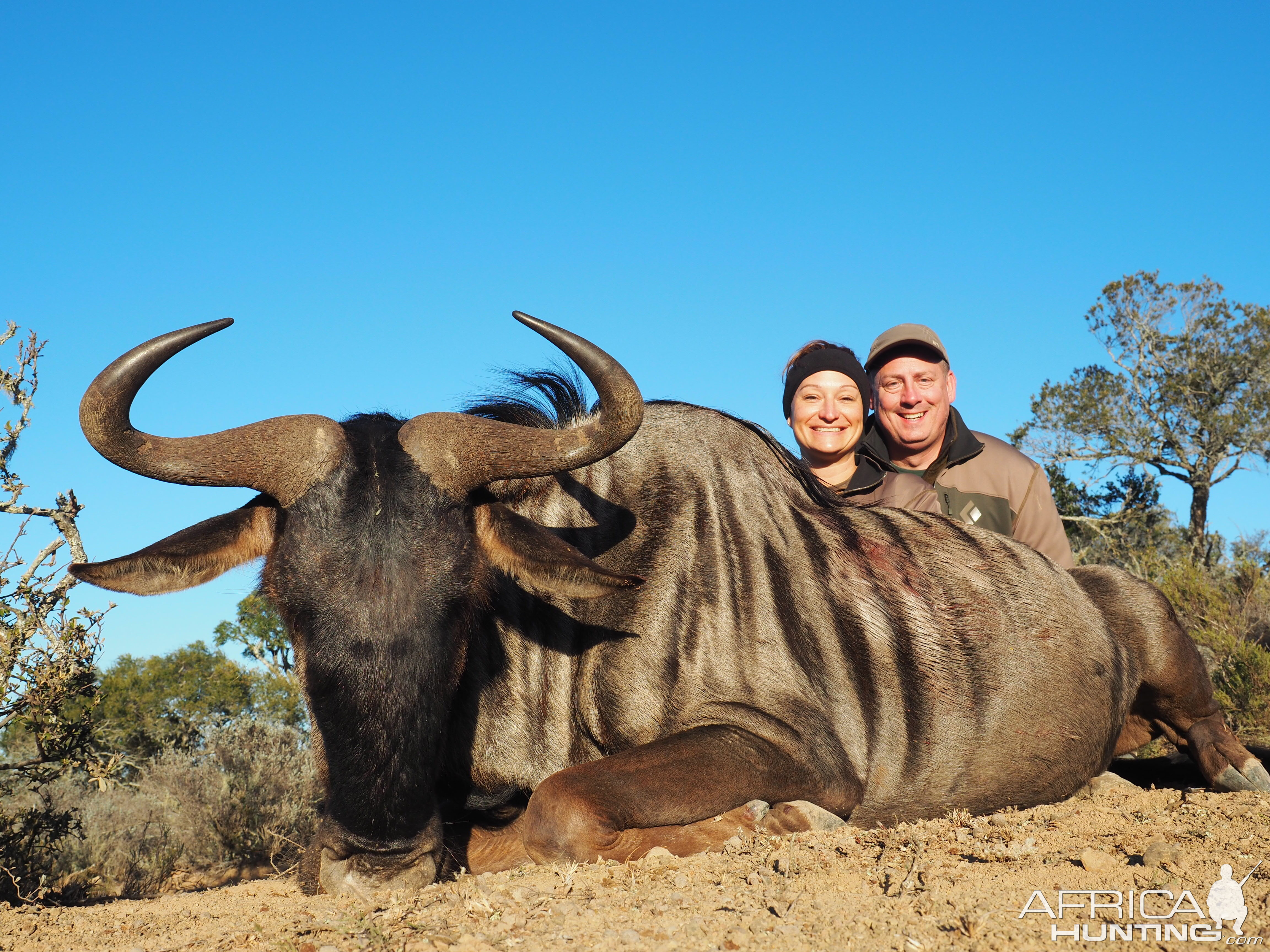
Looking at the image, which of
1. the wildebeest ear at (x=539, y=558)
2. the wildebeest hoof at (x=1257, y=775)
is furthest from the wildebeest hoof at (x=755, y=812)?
the wildebeest hoof at (x=1257, y=775)

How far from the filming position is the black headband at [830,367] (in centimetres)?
638

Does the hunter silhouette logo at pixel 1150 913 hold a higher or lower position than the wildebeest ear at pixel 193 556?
lower

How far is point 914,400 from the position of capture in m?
6.83

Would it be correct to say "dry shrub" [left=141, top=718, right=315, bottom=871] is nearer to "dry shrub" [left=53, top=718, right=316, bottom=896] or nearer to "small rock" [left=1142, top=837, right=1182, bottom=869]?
"dry shrub" [left=53, top=718, right=316, bottom=896]

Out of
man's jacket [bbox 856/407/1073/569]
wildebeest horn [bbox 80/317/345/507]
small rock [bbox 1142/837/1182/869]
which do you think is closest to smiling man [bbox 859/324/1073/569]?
man's jacket [bbox 856/407/1073/569]

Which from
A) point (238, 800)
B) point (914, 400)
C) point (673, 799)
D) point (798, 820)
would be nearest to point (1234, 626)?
point (914, 400)

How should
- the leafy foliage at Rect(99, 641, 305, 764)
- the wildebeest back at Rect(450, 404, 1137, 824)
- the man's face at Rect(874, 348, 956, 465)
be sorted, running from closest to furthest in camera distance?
the wildebeest back at Rect(450, 404, 1137, 824), the man's face at Rect(874, 348, 956, 465), the leafy foliage at Rect(99, 641, 305, 764)

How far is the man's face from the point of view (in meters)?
6.84

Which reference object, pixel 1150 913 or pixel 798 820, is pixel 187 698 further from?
pixel 1150 913

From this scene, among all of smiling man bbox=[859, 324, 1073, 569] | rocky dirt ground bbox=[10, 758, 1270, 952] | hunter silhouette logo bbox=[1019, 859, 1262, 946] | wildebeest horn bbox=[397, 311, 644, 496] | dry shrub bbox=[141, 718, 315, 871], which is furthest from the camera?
dry shrub bbox=[141, 718, 315, 871]

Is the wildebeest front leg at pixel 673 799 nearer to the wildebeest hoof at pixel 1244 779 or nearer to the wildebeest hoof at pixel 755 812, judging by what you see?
the wildebeest hoof at pixel 755 812

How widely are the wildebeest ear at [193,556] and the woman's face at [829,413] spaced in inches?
141

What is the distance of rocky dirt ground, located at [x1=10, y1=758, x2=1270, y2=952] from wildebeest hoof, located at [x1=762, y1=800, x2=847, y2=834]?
0.14 metres

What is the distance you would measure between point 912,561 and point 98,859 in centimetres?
549
